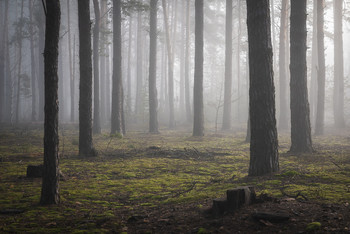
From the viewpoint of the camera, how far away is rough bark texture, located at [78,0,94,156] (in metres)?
10.4

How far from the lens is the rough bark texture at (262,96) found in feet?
21.1

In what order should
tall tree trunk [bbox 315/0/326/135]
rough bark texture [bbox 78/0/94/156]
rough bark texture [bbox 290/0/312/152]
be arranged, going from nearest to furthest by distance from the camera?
rough bark texture [bbox 290/0/312/152], rough bark texture [bbox 78/0/94/156], tall tree trunk [bbox 315/0/326/135]

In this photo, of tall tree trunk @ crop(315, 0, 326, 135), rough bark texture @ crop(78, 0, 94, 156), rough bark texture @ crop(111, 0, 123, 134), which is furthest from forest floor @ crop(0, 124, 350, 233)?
tall tree trunk @ crop(315, 0, 326, 135)

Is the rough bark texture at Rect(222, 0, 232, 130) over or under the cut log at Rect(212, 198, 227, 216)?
over

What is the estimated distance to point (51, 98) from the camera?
494cm

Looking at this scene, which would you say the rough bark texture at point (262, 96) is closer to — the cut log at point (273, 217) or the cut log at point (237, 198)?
the cut log at point (237, 198)

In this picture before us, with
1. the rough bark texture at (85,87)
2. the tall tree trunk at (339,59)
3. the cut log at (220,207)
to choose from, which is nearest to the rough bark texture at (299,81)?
the cut log at (220,207)

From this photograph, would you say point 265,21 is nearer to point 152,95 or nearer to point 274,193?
point 274,193

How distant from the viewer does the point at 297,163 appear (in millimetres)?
8234

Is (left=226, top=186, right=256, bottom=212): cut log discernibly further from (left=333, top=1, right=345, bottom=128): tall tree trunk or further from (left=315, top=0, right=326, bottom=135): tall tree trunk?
(left=333, top=1, right=345, bottom=128): tall tree trunk

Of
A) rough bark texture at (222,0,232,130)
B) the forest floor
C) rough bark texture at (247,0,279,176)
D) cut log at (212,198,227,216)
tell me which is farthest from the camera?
rough bark texture at (222,0,232,130)

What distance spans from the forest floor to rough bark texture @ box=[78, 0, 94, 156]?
2.54 ft

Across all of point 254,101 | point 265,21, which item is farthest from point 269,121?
point 265,21

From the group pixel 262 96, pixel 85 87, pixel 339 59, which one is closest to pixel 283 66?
pixel 339 59
